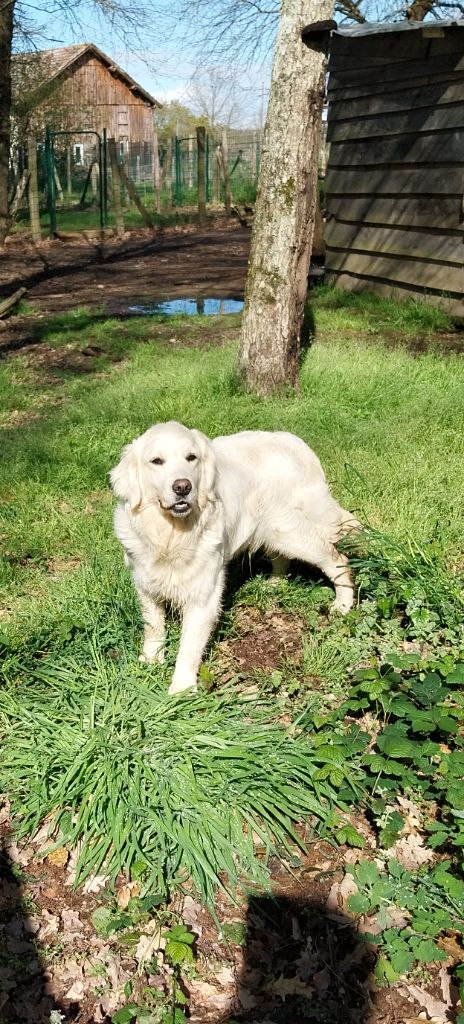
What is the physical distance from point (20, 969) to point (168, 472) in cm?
174

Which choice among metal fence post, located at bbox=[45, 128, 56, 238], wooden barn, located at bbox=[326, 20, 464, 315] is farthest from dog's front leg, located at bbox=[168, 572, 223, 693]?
metal fence post, located at bbox=[45, 128, 56, 238]

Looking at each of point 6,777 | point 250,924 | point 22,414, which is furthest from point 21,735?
point 22,414

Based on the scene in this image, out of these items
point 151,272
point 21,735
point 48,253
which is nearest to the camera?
point 21,735

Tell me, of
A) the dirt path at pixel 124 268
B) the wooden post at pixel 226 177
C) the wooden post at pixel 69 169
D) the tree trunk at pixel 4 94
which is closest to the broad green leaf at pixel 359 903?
the dirt path at pixel 124 268

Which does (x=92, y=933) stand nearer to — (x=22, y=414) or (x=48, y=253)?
(x=22, y=414)

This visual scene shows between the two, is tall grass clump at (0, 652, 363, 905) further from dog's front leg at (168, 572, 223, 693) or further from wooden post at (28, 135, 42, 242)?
wooden post at (28, 135, 42, 242)

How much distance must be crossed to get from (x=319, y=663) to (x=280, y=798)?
84cm

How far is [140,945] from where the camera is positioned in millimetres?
2404

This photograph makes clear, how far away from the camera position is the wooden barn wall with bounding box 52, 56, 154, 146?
134ft

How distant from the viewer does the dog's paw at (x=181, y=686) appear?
3273 millimetres

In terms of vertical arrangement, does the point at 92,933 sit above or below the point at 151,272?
below

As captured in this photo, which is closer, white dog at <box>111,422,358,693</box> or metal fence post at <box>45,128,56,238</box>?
white dog at <box>111,422,358,693</box>

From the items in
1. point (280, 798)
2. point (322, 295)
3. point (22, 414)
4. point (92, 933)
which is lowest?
point (92, 933)

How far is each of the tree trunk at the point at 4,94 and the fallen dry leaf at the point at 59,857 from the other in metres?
10.00
